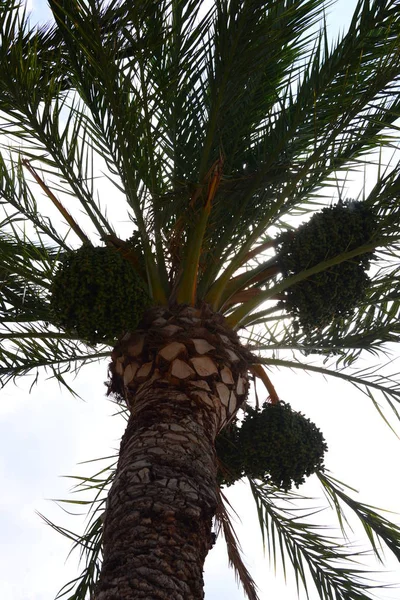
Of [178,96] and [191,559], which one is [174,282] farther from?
[191,559]

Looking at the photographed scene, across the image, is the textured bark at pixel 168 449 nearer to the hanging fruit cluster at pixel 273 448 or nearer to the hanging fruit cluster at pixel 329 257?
the hanging fruit cluster at pixel 273 448

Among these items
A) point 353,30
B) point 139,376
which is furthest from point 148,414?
point 353,30

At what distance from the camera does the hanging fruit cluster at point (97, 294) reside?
364 cm

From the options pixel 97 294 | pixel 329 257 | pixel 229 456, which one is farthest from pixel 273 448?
pixel 97 294

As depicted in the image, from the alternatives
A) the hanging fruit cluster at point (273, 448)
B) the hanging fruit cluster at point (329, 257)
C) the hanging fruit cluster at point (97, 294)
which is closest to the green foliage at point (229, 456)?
the hanging fruit cluster at point (273, 448)

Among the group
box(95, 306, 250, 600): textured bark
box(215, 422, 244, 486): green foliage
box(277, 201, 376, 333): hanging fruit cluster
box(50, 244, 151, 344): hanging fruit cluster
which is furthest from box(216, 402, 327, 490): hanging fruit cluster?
box(50, 244, 151, 344): hanging fruit cluster

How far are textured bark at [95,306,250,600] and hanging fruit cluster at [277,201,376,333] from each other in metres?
0.55

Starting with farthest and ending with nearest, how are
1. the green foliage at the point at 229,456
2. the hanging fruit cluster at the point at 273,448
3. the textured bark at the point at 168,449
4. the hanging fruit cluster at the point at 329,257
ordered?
1. the green foliage at the point at 229,456
2. the hanging fruit cluster at the point at 273,448
3. the hanging fruit cluster at the point at 329,257
4. the textured bark at the point at 168,449

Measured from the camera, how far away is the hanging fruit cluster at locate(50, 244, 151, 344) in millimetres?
3643

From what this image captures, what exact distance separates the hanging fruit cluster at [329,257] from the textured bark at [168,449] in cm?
55

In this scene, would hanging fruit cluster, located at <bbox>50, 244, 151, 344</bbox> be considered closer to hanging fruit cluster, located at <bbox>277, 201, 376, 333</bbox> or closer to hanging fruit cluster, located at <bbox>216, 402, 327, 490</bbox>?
hanging fruit cluster, located at <bbox>277, 201, 376, 333</bbox>

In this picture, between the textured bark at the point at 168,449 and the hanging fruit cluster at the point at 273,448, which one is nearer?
the textured bark at the point at 168,449

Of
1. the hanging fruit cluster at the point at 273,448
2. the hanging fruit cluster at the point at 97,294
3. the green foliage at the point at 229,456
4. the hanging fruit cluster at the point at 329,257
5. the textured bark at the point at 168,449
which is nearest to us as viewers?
the textured bark at the point at 168,449

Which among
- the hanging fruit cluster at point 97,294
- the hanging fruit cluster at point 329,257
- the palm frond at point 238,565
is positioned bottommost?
the palm frond at point 238,565
